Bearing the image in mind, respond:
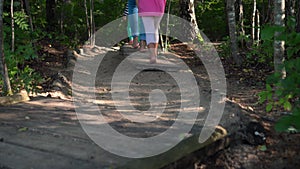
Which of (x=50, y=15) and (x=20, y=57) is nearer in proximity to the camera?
(x=20, y=57)

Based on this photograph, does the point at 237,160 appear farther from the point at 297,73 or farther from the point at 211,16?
the point at 211,16

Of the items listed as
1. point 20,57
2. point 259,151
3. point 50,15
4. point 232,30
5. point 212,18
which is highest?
point 50,15

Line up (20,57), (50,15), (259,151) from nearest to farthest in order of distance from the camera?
1. (259,151)
2. (20,57)
3. (50,15)

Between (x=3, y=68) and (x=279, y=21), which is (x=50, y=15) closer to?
(x=3, y=68)

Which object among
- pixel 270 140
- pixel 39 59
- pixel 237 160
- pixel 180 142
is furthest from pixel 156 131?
pixel 39 59

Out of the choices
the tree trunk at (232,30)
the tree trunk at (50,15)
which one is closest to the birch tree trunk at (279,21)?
the tree trunk at (232,30)

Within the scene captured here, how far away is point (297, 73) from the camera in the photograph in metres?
3.38

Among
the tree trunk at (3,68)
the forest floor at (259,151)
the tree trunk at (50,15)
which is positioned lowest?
the forest floor at (259,151)

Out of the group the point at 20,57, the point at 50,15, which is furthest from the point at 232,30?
the point at 50,15

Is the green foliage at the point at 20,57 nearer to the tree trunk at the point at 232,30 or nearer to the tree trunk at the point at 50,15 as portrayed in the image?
the tree trunk at the point at 50,15

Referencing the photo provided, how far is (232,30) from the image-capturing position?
295 inches

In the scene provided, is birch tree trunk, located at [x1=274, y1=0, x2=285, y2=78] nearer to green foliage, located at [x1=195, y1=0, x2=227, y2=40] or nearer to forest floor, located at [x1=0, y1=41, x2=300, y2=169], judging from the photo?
forest floor, located at [x1=0, y1=41, x2=300, y2=169]

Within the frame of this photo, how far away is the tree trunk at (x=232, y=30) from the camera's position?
7.39 metres

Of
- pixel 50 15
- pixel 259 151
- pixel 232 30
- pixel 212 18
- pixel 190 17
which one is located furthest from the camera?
pixel 212 18
